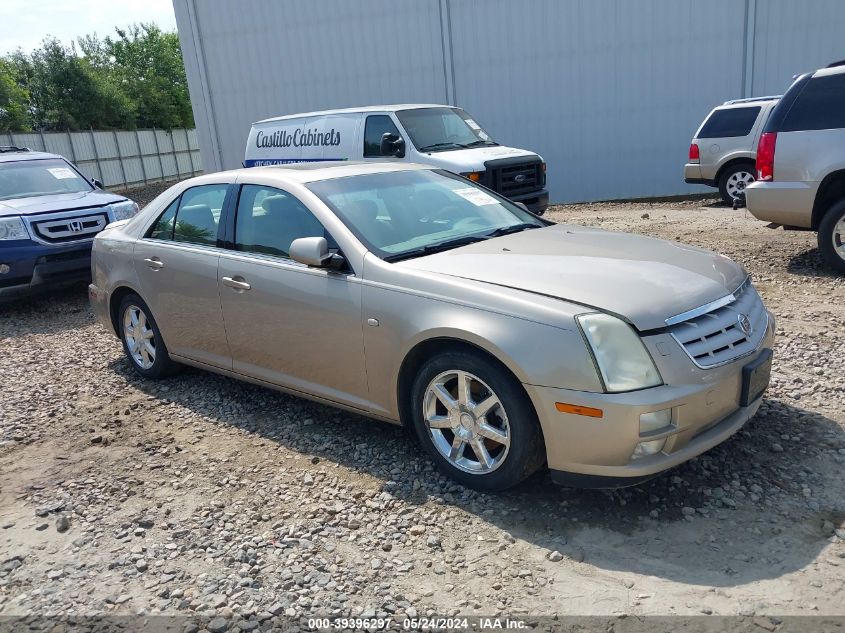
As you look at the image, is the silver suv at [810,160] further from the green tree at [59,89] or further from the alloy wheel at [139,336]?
the green tree at [59,89]

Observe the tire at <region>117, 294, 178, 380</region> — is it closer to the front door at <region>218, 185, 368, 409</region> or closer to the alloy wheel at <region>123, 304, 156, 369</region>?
the alloy wheel at <region>123, 304, 156, 369</region>

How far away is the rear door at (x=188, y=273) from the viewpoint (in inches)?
190

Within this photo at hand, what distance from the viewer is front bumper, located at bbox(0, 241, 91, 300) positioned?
8.07 m

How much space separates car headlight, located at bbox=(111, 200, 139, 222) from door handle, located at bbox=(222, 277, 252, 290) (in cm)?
520

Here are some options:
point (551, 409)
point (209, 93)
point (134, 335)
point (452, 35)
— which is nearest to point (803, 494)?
point (551, 409)

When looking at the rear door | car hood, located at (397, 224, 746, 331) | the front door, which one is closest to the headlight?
the rear door

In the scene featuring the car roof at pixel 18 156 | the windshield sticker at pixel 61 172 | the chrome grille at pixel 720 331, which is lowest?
the chrome grille at pixel 720 331

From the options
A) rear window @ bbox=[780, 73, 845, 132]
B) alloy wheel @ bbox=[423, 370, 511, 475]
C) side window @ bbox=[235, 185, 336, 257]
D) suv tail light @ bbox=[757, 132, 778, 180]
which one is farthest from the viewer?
suv tail light @ bbox=[757, 132, 778, 180]

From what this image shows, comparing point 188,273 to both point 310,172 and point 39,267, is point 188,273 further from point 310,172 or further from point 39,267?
point 39,267

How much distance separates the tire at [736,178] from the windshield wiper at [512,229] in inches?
356

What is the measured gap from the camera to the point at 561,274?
355cm

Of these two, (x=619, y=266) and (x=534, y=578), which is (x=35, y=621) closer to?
(x=534, y=578)

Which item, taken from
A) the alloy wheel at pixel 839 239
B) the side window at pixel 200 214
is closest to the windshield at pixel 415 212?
the side window at pixel 200 214

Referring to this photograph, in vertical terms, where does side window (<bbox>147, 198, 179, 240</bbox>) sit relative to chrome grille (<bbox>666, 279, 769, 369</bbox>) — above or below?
above
